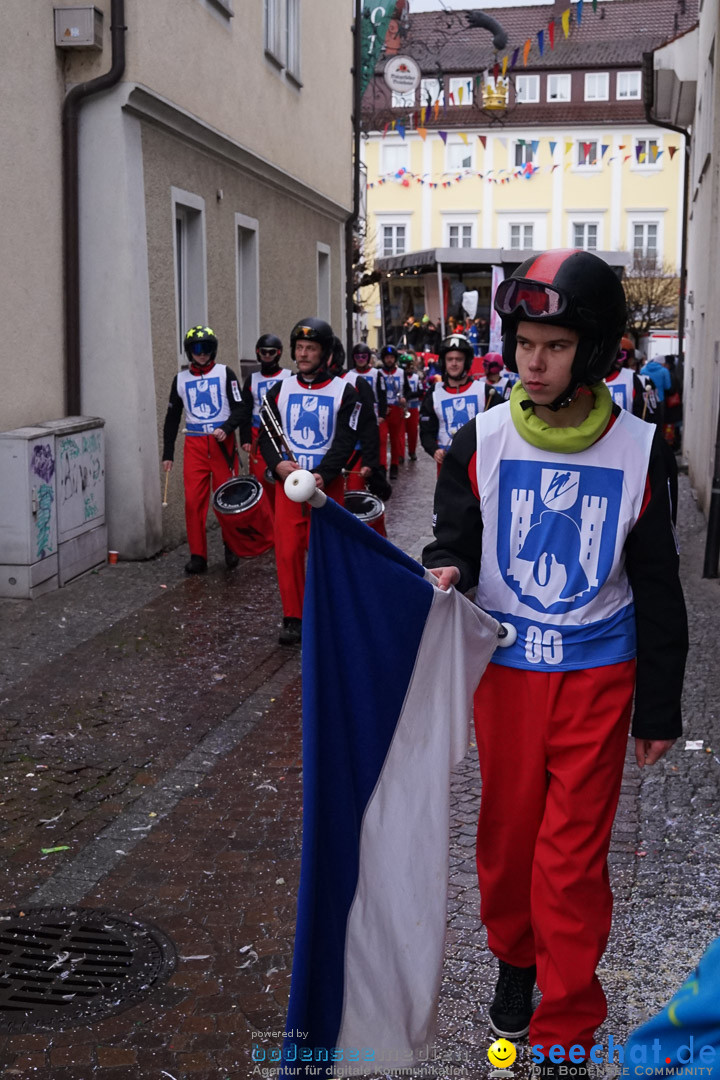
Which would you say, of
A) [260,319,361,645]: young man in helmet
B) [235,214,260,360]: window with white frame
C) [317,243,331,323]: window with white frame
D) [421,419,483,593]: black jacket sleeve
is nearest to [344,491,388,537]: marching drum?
[260,319,361,645]: young man in helmet

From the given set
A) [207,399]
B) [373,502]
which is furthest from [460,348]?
[373,502]

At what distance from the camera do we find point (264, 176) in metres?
17.1

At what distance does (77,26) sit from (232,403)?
10.9ft

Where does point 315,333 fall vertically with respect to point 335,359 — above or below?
above

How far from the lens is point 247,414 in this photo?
11641 millimetres

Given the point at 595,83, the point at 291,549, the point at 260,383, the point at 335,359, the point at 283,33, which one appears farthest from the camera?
the point at 595,83

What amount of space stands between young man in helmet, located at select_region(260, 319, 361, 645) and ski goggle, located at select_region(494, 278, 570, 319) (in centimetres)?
538

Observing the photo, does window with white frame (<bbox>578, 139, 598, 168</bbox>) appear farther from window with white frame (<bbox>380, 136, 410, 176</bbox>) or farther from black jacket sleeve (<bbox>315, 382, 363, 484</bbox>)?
black jacket sleeve (<bbox>315, 382, 363, 484</bbox>)

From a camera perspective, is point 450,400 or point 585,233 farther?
point 585,233

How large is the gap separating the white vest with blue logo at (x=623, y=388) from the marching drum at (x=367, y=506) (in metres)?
2.87

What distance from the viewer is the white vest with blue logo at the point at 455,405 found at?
37.2 feet

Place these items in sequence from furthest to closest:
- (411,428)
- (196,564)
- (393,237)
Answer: (393,237) → (411,428) → (196,564)

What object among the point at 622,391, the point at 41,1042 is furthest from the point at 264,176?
the point at 41,1042

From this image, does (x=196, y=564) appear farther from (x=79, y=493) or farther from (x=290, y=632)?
(x=290, y=632)
